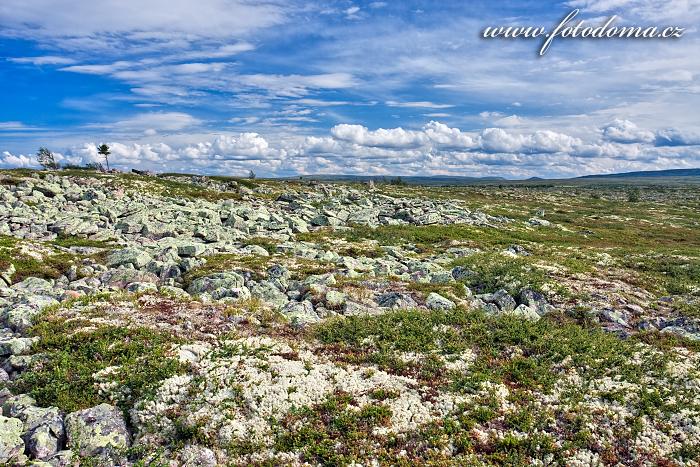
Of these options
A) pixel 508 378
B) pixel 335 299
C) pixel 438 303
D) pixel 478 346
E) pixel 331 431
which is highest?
pixel 335 299

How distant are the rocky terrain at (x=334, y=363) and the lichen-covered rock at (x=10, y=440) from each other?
0.11 ft

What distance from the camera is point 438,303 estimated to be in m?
21.1

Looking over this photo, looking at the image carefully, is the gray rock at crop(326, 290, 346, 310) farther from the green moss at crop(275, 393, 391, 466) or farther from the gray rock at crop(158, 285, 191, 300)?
the green moss at crop(275, 393, 391, 466)

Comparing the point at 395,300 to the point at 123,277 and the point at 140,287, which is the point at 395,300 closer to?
the point at 140,287

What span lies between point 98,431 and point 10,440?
1.81 meters

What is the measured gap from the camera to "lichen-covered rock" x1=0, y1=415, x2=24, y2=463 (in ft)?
32.8

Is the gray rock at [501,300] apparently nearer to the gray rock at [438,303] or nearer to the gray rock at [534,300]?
the gray rock at [534,300]

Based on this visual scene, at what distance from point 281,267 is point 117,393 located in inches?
583

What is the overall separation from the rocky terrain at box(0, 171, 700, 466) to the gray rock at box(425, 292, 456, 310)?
0.26 metres

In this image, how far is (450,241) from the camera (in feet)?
141

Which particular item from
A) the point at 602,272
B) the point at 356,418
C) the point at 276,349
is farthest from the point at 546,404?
the point at 602,272

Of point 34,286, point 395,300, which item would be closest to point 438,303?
point 395,300

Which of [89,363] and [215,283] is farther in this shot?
[215,283]

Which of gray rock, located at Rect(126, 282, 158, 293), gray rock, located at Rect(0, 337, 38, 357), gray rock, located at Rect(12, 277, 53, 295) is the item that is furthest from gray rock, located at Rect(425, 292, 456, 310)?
gray rock, located at Rect(12, 277, 53, 295)
